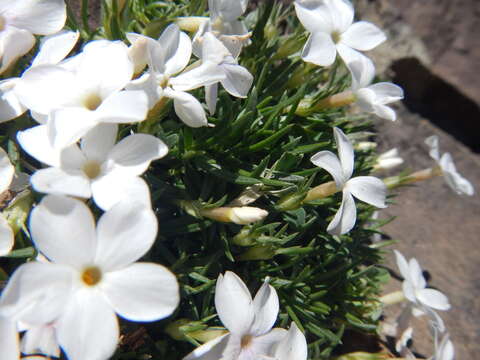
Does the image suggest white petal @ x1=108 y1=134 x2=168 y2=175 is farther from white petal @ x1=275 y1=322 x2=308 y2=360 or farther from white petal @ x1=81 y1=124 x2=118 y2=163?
white petal @ x1=275 y1=322 x2=308 y2=360

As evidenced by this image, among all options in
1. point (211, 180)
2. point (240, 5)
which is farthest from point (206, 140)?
point (240, 5)

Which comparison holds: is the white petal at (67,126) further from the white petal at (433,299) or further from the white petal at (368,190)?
the white petal at (433,299)

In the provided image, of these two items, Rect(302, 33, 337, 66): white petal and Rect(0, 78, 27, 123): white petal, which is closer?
Rect(0, 78, 27, 123): white petal

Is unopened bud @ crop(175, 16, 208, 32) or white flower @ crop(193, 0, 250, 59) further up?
white flower @ crop(193, 0, 250, 59)

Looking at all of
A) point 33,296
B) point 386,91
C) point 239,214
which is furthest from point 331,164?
point 33,296

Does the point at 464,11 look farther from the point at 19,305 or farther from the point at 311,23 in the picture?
the point at 19,305

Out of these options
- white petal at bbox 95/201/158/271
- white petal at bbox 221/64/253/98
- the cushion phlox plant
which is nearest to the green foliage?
the cushion phlox plant
